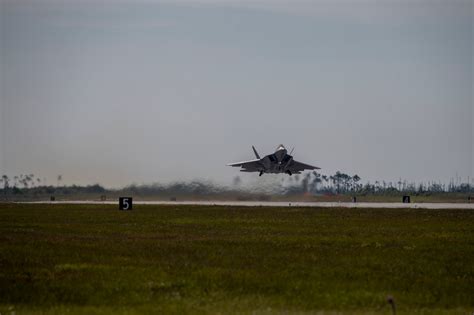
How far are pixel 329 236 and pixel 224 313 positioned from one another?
17.2 meters

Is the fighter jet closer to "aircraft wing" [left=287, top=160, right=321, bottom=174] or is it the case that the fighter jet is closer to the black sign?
"aircraft wing" [left=287, top=160, right=321, bottom=174]

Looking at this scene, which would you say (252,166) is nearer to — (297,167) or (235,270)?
(297,167)

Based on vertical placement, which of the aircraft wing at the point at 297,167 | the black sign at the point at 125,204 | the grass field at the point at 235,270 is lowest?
the grass field at the point at 235,270

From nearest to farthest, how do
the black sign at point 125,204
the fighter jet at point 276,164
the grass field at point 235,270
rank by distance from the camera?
the grass field at point 235,270 < the black sign at point 125,204 < the fighter jet at point 276,164

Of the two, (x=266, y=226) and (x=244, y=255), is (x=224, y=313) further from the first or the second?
(x=266, y=226)

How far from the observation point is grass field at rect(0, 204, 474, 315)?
18438 mm

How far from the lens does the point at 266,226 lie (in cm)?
4084

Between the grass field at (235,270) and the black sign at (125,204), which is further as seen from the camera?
the black sign at (125,204)

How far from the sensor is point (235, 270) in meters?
22.9

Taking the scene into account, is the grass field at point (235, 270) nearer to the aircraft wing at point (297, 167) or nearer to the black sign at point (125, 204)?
the black sign at point (125, 204)

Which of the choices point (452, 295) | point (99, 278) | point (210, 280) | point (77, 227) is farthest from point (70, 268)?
point (77, 227)

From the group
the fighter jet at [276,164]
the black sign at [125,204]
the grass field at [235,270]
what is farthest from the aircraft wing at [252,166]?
the grass field at [235,270]

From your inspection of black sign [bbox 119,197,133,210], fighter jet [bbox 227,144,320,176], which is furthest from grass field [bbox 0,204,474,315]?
fighter jet [bbox 227,144,320,176]

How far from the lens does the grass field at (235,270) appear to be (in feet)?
60.5
